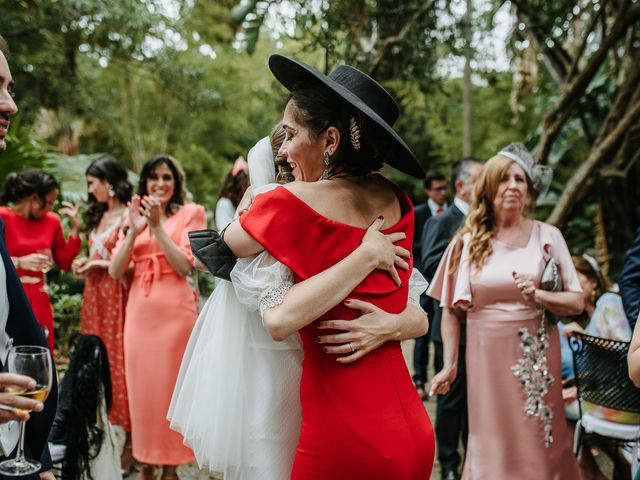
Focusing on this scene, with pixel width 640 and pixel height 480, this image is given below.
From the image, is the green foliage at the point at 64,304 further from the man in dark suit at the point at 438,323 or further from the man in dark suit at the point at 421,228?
the man in dark suit at the point at 438,323

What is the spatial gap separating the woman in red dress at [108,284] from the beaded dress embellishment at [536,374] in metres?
3.00

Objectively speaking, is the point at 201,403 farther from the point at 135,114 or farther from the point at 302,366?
the point at 135,114

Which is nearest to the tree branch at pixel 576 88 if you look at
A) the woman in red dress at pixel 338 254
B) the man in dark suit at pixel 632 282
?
the man in dark suit at pixel 632 282


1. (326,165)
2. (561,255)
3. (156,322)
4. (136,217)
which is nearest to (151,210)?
(136,217)

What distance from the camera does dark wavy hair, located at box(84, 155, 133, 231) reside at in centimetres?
549

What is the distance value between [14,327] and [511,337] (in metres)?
2.91

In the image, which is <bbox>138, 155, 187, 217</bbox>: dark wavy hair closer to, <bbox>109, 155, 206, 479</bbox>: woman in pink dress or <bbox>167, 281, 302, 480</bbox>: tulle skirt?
<bbox>109, 155, 206, 479</bbox>: woman in pink dress

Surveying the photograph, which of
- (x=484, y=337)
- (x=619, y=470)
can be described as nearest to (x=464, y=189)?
(x=484, y=337)

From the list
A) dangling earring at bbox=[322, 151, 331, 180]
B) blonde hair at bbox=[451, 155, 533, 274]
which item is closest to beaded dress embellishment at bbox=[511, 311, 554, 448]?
blonde hair at bbox=[451, 155, 533, 274]

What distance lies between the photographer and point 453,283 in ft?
14.1

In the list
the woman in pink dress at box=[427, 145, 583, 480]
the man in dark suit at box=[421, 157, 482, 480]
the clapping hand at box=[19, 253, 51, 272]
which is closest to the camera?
the woman in pink dress at box=[427, 145, 583, 480]

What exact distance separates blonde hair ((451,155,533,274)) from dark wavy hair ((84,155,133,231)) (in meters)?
2.86

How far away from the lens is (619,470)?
15.2ft

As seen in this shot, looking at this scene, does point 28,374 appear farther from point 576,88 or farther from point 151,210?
point 576,88
